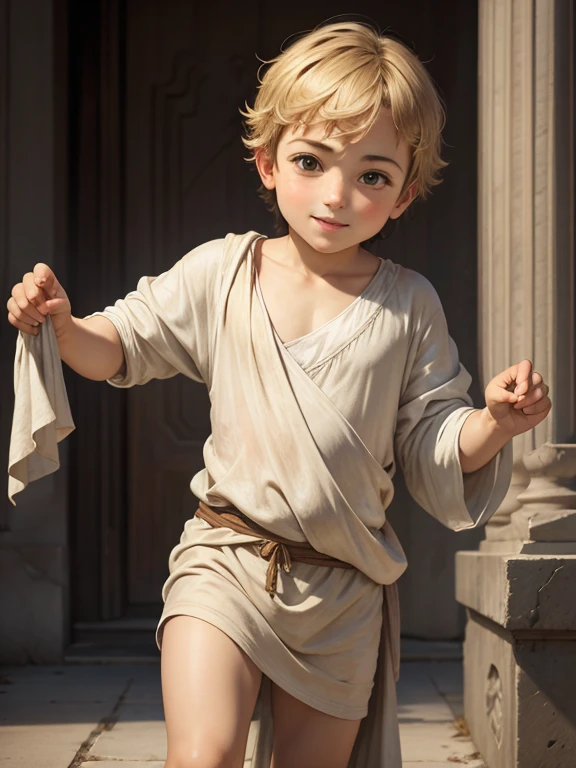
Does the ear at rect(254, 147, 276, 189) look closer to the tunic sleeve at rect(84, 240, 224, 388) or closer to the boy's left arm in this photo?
the tunic sleeve at rect(84, 240, 224, 388)

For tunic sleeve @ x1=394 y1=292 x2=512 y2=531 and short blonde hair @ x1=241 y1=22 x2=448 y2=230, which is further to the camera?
tunic sleeve @ x1=394 y1=292 x2=512 y2=531

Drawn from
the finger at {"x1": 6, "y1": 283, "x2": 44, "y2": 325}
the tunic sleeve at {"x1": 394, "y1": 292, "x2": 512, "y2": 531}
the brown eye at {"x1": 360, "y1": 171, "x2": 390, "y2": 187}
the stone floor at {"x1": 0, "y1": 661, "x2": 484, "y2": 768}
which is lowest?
the stone floor at {"x1": 0, "y1": 661, "x2": 484, "y2": 768}

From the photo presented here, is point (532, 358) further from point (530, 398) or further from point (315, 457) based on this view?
point (315, 457)

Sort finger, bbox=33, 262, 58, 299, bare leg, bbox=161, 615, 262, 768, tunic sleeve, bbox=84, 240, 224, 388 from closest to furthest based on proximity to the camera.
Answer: bare leg, bbox=161, 615, 262, 768 < finger, bbox=33, 262, 58, 299 < tunic sleeve, bbox=84, 240, 224, 388

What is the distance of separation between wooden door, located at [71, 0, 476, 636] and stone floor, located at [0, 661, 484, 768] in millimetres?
781

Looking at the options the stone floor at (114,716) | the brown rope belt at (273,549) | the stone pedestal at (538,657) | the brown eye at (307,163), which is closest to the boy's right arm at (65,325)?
the brown rope belt at (273,549)

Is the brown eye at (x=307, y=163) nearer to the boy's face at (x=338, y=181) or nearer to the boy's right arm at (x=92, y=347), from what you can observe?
the boy's face at (x=338, y=181)

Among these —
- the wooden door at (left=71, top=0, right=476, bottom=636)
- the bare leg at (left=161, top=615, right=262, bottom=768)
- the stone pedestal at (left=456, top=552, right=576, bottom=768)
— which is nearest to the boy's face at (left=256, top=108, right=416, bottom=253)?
the bare leg at (left=161, top=615, right=262, bottom=768)

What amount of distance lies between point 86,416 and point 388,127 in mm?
3710

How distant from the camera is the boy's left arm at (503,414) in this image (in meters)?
2.39

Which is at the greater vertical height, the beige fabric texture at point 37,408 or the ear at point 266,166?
the ear at point 266,166

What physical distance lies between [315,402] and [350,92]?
616 mm

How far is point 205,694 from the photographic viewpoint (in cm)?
224

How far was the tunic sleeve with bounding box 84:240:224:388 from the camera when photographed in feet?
8.44
